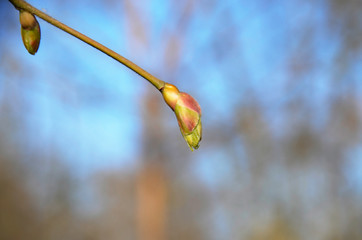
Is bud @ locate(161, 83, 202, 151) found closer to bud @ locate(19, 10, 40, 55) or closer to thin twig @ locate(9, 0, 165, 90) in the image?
thin twig @ locate(9, 0, 165, 90)

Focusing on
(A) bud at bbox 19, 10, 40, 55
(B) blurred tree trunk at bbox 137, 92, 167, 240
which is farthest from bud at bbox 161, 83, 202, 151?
(B) blurred tree trunk at bbox 137, 92, 167, 240

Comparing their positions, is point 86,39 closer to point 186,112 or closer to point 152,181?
point 186,112

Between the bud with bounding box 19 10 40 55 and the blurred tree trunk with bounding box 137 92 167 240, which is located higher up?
the blurred tree trunk with bounding box 137 92 167 240

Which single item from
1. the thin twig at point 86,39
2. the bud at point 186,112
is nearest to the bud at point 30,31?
the thin twig at point 86,39

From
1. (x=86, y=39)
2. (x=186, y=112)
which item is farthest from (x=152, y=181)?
(x=86, y=39)

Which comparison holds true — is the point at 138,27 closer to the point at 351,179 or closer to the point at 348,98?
the point at 348,98

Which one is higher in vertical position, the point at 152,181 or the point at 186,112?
the point at 152,181

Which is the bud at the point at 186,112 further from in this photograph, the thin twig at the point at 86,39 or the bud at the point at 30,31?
the bud at the point at 30,31
